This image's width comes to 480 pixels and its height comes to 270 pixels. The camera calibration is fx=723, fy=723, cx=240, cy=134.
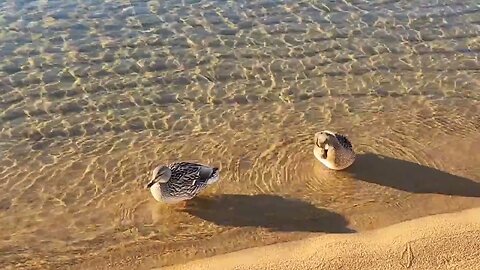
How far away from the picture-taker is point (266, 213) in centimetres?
732

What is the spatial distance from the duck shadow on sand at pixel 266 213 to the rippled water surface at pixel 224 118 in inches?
0.7

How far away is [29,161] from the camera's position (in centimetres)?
809

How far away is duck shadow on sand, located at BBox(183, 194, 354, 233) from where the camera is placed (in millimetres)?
7117

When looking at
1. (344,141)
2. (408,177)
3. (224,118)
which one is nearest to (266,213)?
(344,141)

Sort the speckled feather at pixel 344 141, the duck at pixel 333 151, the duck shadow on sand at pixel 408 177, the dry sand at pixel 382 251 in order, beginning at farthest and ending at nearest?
the speckled feather at pixel 344 141, the duck at pixel 333 151, the duck shadow on sand at pixel 408 177, the dry sand at pixel 382 251

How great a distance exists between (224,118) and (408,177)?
7.69 ft

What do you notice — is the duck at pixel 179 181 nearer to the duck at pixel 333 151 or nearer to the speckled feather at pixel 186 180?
the speckled feather at pixel 186 180

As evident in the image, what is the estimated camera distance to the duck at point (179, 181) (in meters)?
7.32

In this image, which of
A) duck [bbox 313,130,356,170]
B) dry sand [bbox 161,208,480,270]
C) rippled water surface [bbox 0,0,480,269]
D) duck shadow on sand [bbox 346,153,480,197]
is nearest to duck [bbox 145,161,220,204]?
rippled water surface [bbox 0,0,480,269]

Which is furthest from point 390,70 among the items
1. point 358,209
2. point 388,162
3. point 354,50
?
point 358,209

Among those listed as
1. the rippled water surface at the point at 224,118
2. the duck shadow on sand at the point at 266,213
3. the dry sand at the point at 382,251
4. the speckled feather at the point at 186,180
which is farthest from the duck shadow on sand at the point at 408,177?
the speckled feather at the point at 186,180

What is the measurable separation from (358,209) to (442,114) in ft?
7.03

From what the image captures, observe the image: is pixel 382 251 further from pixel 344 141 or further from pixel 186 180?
pixel 186 180

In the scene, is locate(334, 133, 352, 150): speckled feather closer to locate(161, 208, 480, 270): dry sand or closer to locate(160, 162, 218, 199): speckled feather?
locate(161, 208, 480, 270): dry sand
